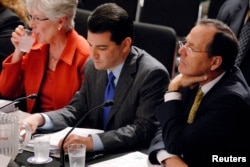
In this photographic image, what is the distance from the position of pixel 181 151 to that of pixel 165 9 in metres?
2.52

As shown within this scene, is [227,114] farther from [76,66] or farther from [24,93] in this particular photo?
[24,93]

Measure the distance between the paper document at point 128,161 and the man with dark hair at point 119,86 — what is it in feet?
0.30

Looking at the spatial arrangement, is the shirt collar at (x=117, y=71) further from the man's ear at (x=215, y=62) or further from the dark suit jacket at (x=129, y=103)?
the man's ear at (x=215, y=62)

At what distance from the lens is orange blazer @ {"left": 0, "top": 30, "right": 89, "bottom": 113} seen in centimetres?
240

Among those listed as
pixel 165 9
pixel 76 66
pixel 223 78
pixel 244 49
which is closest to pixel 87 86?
pixel 76 66

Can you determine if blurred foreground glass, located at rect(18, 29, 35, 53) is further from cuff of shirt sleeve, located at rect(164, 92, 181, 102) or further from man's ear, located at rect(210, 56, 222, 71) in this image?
man's ear, located at rect(210, 56, 222, 71)

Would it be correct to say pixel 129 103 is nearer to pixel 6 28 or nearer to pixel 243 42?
pixel 243 42

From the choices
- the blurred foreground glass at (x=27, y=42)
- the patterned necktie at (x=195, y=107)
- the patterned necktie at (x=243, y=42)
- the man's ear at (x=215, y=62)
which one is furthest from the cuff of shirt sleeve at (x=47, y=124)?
the patterned necktie at (x=243, y=42)

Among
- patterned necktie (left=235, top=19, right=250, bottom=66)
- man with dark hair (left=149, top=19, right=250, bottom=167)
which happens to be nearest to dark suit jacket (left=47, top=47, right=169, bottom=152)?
man with dark hair (left=149, top=19, right=250, bottom=167)

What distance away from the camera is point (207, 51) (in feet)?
5.72

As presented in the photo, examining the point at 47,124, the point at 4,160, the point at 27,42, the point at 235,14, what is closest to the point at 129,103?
the point at 47,124

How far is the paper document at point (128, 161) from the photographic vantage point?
175 centimetres

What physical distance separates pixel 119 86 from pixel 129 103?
0.09m

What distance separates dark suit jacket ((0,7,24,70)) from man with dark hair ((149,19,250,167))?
4.20 feet
